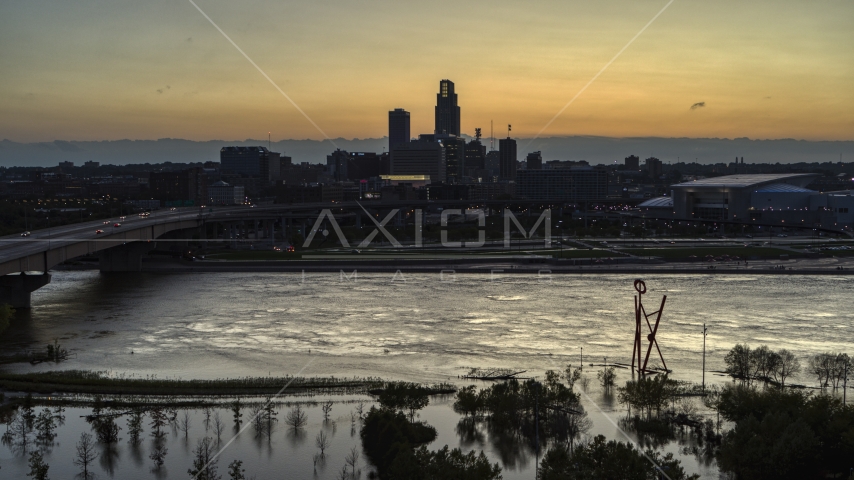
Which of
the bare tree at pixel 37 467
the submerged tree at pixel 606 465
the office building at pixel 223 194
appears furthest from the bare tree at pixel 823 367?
the office building at pixel 223 194

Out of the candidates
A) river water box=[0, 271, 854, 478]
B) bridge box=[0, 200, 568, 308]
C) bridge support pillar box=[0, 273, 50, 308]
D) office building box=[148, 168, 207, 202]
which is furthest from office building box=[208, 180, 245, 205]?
bridge support pillar box=[0, 273, 50, 308]

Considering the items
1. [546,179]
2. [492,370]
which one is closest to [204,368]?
[492,370]

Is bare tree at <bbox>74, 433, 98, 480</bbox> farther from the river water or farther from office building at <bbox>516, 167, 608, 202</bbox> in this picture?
office building at <bbox>516, 167, 608, 202</bbox>

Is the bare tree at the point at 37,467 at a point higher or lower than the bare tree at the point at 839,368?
lower

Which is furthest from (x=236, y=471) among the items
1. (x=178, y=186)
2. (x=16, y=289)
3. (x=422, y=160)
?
(x=422, y=160)

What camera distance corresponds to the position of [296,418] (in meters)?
12.9

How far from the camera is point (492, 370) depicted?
1572 cm

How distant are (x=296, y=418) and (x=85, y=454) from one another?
3103 millimetres

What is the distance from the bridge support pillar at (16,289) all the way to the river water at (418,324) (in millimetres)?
585

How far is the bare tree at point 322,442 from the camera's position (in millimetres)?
11758

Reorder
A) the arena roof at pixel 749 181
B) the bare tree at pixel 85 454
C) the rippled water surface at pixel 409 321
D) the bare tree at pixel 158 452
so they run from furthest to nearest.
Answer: the arena roof at pixel 749 181 < the rippled water surface at pixel 409 321 < the bare tree at pixel 158 452 < the bare tree at pixel 85 454

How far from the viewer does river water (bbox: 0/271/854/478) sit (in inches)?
647

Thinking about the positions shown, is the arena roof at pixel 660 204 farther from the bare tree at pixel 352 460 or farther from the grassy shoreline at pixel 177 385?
the bare tree at pixel 352 460

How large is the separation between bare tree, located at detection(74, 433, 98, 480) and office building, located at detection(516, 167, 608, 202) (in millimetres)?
93712
